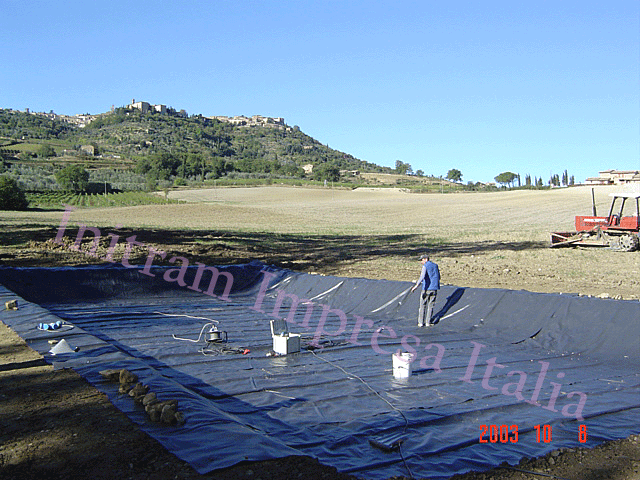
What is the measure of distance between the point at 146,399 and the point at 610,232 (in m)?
20.6

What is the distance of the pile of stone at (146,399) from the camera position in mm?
4508

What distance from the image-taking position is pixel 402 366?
6516mm

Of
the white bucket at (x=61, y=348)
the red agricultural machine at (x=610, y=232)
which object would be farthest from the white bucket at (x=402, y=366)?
the red agricultural machine at (x=610, y=232)

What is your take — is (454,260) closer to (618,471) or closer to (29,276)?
(29,276)

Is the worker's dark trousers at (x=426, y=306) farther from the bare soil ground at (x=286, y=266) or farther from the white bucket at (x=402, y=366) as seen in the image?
the bare soil ground at (x=286, y=266)

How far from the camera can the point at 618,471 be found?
166 inches

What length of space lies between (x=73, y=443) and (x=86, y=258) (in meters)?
14.6

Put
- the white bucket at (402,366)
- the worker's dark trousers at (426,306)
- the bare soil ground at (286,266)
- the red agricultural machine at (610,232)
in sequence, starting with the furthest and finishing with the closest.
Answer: the red agricultural machine at (610,232) < the worker's dark trousers at (426,306) < the white bucket at (402,366) < the bare soil ground at (286,266)

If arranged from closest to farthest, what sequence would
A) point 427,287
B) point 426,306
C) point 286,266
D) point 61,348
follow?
point 61,348, point 427,287, point 426,306, point 286,266
